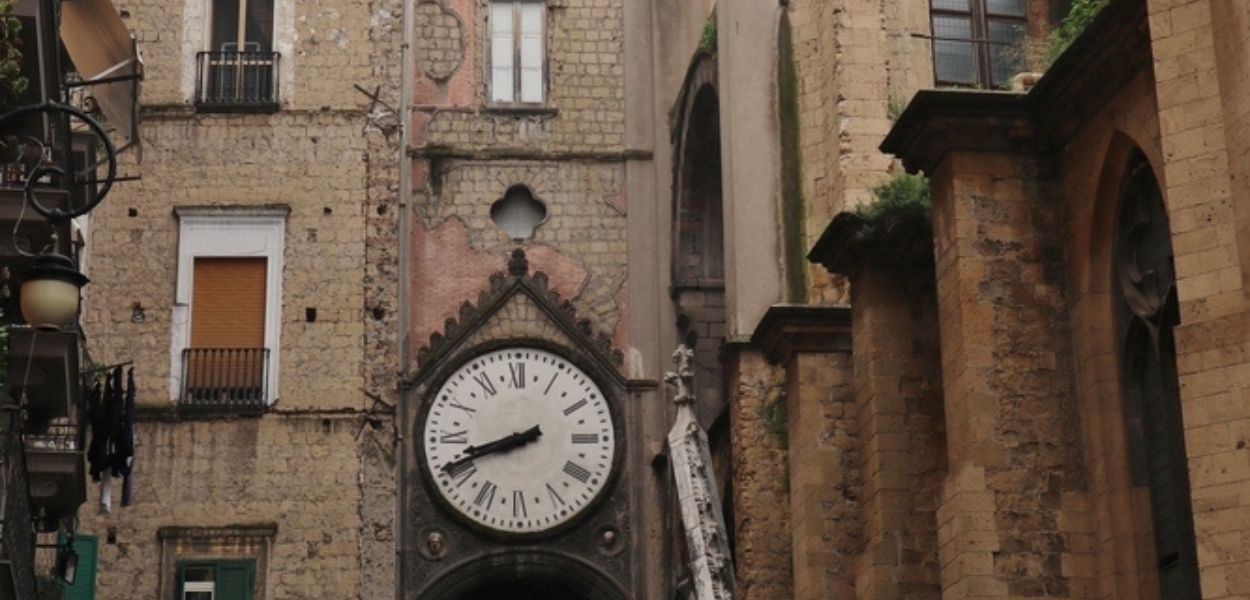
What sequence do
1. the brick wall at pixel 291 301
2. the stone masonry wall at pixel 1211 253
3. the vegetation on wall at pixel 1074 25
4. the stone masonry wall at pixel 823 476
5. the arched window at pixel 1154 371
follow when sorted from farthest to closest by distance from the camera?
the brick wall at pixel 291 301
the stone masonry wall at pixel 823 476
the vegetation on wall at pixel 1074 25
the arched window at pixel 1154 371
the stone masonry wall at pixel 1211 253

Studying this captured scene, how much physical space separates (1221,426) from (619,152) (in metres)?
14.5

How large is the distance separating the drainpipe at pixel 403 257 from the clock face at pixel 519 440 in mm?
300

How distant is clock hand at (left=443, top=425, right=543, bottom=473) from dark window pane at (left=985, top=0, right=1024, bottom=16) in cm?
685

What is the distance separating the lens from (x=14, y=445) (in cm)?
1527

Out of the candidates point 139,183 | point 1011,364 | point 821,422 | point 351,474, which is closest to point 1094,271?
point 1011,364

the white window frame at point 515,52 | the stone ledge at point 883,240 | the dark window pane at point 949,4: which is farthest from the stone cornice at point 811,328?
the white window frame at point 515,52

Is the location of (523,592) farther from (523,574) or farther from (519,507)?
(519,507)

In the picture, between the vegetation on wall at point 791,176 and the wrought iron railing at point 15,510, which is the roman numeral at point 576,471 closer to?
the vegetation on wall at point 791,176

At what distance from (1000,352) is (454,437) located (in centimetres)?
1063

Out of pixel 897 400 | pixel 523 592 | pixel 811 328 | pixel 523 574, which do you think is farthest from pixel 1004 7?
pixel 523 592

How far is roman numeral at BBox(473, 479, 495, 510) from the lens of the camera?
2472 centimetres

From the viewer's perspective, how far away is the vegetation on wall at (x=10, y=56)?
14859mm

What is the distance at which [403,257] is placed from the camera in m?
25.5

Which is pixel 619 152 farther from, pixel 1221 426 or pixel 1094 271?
pixel 1221 426
